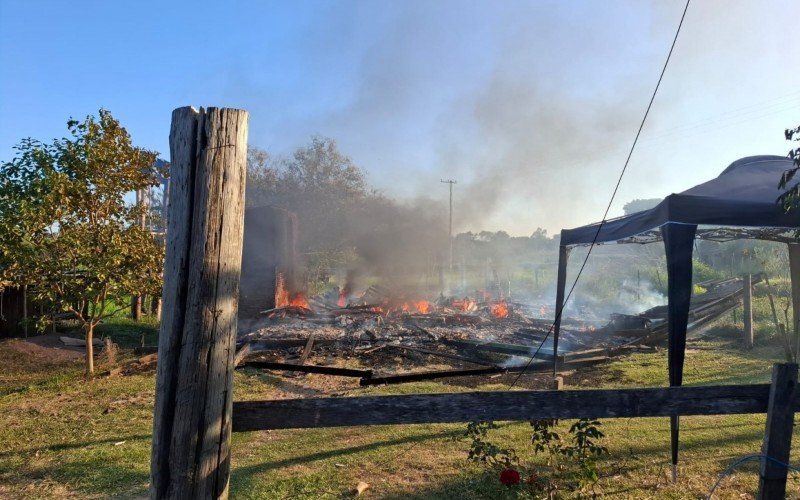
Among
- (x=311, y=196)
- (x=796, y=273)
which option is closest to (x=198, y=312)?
(x=796, y=273)

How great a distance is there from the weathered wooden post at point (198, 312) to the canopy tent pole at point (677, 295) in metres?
4.35

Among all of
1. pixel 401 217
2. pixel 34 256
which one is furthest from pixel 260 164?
pixel 34 256

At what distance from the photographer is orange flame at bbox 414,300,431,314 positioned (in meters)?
19.6

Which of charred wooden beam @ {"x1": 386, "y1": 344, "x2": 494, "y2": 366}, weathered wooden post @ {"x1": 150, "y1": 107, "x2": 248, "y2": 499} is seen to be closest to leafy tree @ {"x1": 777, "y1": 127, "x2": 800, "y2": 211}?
weathered wooden post @ {"x1": 150, "y1": 107, "x2": 248, "y2": 499}

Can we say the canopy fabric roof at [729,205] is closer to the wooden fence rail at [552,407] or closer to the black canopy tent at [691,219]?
the black canopy tent at [691,219]

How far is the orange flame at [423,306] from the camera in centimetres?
1962

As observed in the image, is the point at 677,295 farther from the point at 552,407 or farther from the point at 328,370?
the point at 328,370

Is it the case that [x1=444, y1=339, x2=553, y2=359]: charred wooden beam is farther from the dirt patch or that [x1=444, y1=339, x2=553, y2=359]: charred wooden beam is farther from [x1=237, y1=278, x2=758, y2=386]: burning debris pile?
the dirt patch

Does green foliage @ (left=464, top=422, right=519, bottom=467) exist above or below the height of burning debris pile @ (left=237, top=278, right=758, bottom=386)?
above

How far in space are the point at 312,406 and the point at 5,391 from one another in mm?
8824

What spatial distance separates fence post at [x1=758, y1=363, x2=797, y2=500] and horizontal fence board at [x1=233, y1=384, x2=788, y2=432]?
8cm

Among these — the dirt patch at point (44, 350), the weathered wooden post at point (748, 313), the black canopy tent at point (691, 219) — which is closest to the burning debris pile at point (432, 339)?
the weathered wooden post at point (748, 313)

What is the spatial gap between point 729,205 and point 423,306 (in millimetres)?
15584

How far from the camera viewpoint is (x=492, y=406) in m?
2.62
